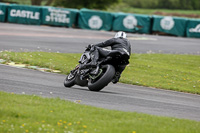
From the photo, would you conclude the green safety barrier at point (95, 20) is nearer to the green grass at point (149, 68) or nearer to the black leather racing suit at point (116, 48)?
the green grass at point (149, 68)

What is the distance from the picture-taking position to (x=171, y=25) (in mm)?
36719

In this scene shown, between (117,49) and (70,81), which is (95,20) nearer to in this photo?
(70,81)

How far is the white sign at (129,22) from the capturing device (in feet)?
120

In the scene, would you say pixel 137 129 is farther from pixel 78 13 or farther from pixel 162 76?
pixel 78 13

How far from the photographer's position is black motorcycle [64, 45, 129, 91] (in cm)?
A: 1035

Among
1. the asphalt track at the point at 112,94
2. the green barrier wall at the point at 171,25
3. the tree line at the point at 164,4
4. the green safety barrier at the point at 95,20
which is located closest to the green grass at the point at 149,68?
the asphalt track at the point at 112,94

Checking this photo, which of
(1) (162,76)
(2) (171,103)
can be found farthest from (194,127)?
(1) (162,76)

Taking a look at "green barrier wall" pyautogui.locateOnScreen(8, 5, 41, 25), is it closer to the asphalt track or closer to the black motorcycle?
the asphalt track

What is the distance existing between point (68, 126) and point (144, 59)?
13.7 m

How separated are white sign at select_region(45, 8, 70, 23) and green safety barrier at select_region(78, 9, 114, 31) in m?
1.15

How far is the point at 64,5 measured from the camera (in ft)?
187

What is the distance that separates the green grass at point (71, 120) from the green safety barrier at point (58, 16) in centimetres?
2829

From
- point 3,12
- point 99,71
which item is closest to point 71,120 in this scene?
point 99,71

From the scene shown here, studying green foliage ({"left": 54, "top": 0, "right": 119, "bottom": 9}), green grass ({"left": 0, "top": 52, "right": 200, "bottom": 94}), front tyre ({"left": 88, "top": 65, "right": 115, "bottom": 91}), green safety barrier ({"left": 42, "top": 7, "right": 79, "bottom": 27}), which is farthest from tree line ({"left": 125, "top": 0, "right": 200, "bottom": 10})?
front tyre ({"left": 88, "top": 65, "right": 115, "bottom": 91})
